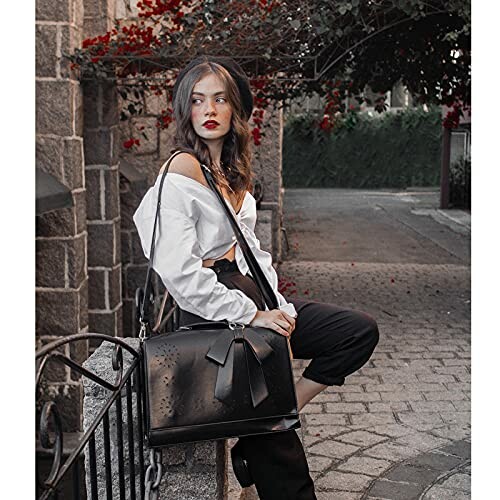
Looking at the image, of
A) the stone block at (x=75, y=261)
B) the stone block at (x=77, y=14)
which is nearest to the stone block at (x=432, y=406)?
the stone block at (x=75, y=261)

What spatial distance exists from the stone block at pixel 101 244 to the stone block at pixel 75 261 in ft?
1.56

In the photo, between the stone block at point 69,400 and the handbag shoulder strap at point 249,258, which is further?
the stone block at point 69,400

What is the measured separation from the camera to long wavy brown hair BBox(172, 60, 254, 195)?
10.0ft

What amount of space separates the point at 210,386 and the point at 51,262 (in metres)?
3.36

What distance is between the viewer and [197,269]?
280 cm

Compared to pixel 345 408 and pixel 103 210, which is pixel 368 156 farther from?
pixel 345 408

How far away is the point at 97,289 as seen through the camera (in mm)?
6523

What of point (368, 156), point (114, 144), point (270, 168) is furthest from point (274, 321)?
point (368, 156)

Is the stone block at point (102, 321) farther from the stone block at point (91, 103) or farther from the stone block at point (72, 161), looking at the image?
the stone block at point (91, 103)

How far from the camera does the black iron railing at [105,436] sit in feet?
6.57

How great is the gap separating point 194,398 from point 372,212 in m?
20.4

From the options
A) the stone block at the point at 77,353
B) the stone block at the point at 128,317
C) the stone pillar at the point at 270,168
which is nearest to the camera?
the stone block at the point at 77,353

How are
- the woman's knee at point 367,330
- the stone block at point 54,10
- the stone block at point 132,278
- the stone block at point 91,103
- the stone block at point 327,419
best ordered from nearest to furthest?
the woman's knee at point 367,330
the stone block at point 327,419
the stone block at point 54,10
the stone block at point 91,103
the stone block at point 132,278
